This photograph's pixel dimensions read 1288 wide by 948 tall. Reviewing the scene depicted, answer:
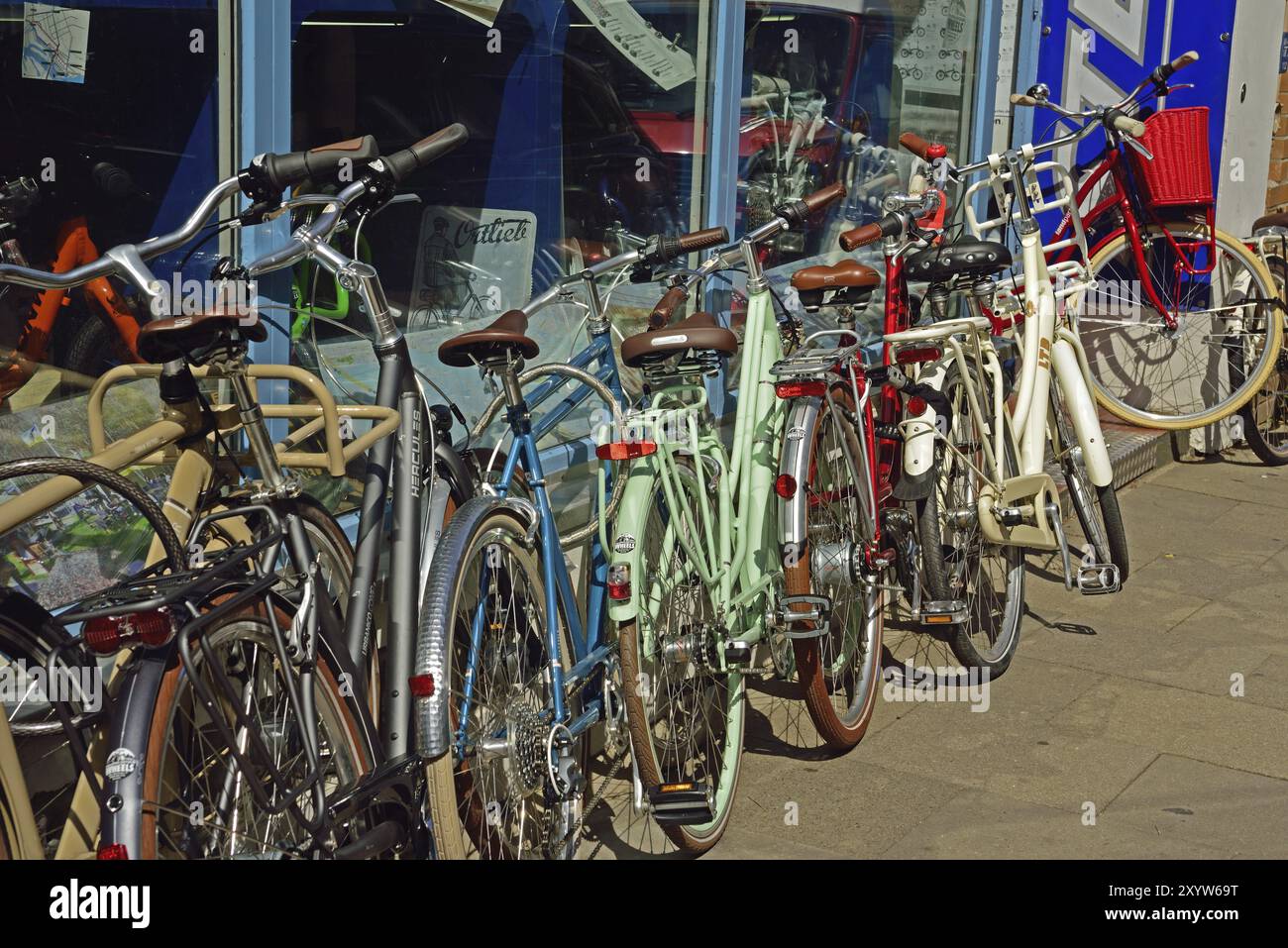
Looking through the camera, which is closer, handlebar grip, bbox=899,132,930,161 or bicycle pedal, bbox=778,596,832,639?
bicycle pedal, bbox=778,596,832,639

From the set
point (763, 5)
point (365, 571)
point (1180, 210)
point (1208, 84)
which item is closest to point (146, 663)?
point (365, 571)

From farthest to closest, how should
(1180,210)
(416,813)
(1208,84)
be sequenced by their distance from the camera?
(1208,84), (1180,210), (416,813)

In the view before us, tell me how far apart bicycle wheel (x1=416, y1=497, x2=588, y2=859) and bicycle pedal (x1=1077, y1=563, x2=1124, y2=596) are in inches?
89.1

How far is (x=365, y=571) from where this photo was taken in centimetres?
313

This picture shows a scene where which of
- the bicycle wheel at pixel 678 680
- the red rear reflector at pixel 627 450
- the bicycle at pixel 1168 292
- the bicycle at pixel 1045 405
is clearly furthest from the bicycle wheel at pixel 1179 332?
the red rear reflector at pixel 627 450

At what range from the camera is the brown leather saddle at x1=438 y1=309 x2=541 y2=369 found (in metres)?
3.38

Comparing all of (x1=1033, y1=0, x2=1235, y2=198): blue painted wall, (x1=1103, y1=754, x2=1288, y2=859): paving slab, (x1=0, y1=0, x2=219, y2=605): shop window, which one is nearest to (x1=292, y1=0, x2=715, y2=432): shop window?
(x1=0, y1=0, x2=219, y2=605): shop window

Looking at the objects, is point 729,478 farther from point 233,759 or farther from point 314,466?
point 233,759

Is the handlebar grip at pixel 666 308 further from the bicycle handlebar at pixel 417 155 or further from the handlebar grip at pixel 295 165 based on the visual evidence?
the handlebar grip at pixel 295 165

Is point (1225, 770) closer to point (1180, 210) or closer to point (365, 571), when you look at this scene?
point (365, 571)

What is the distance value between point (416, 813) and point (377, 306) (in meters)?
1.06

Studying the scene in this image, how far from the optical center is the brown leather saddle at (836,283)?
4.30m

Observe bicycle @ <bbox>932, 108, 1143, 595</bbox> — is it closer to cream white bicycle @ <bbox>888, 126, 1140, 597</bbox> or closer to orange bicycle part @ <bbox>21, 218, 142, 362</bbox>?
cream white bicycle @ <bbox>888, 126, 1140, 597</bbox>
